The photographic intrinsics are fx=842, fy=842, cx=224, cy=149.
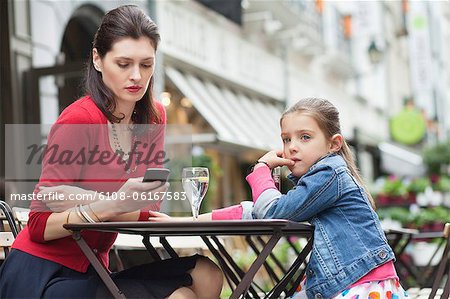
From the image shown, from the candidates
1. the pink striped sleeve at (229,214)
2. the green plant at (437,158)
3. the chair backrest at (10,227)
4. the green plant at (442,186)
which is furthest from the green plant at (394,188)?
the chair backrest at (10,227)

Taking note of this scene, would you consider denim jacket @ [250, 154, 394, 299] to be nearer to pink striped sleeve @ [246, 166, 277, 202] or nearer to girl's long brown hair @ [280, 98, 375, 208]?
pink striped sleeve @ [246, 166, 277, 202]

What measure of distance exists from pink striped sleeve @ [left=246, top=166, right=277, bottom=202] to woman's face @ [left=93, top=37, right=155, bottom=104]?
465 millimetres

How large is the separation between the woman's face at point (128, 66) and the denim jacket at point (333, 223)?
1.82 ft

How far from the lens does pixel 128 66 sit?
107 inches

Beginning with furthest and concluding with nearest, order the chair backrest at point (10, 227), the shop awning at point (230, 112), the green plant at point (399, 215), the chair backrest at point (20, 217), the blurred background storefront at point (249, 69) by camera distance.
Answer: the shop awning at point (230, 112) < the green plant at point (399, 215) < the blurred background storefront at point (249, 69) < the chair backrest at point (20, 217) < the chair backrest at point (10, 227)

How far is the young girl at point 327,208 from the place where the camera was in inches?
104

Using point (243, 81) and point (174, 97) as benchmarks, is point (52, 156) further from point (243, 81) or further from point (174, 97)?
point (243, 81)

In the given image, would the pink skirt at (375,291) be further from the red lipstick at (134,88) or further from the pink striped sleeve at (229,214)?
the red lipstick at (134,88)

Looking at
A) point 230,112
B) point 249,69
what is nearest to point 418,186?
point 230,112

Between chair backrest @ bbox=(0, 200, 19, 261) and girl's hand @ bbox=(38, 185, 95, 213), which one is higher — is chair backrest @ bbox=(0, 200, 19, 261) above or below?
below

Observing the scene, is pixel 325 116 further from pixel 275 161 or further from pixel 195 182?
pixel 195 182

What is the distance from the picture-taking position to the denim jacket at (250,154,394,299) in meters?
2.63

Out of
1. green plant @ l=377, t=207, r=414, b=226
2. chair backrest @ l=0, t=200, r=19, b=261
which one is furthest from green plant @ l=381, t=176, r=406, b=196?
chair backrest @ l=0, t=200, r=19, b=261

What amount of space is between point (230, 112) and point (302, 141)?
10309 mm
